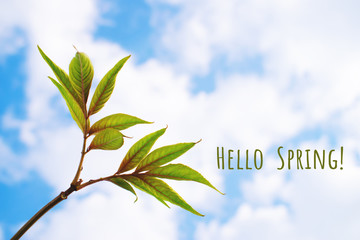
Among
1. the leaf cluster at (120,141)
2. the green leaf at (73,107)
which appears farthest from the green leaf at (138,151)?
the green leaf at (73,107)

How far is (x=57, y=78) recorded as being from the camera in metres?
1.25

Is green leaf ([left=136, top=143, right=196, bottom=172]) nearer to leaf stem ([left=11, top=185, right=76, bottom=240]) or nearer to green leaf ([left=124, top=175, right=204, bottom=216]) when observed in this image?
green leaf ([left=124, top=175, right=204, bottom=216])

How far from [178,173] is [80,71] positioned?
47 centimetres

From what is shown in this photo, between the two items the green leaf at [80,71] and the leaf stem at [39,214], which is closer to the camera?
the leaf stem at [39,214]

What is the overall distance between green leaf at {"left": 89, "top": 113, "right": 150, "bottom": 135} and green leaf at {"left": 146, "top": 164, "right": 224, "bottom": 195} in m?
0.17

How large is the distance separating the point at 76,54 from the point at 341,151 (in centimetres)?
559

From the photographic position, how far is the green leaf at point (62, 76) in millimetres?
1201

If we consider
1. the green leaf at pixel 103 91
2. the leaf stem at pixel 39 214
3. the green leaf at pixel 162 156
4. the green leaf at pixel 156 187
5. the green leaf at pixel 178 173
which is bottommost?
the leaf stem at pixel 39 214

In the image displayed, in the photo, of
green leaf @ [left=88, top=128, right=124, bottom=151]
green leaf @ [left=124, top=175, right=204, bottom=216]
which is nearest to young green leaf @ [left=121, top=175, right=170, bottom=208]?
green leaf @ [left=124, top=175, right=204, bottom=216]

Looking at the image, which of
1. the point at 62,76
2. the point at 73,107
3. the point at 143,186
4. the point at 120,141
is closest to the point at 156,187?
the point at 143,186

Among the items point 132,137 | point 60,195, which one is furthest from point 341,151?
point 60,195

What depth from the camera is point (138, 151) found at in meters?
1.24

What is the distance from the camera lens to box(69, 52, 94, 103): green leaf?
1256 mm

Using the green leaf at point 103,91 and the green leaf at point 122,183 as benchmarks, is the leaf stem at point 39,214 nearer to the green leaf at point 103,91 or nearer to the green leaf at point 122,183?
the green leaf at point 122,183
